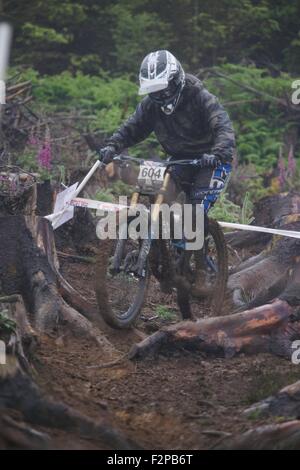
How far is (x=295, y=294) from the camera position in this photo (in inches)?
314

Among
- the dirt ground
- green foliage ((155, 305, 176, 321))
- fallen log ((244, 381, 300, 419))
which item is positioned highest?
fallen log ((244, 381, 300, 419))

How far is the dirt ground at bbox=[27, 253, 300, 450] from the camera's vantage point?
490 cm

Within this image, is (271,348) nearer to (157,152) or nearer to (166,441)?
(166,441)

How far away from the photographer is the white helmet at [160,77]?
7297 mm

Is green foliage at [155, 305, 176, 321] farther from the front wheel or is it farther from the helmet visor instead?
the helmet visor

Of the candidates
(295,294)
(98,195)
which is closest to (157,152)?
(98,195)

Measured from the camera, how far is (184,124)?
7.71 m

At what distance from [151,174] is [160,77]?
0.88 meters

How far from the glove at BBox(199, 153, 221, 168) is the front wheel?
0.85 meters

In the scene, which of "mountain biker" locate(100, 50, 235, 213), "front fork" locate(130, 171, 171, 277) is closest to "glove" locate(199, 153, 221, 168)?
"mountain biker" locate(100, 50, 235, 213)

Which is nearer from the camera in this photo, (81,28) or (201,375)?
(201,375)

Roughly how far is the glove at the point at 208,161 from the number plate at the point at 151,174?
0.33 m

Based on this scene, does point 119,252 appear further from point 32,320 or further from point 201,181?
point 201,181

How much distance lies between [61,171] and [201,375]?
4.38 metres
